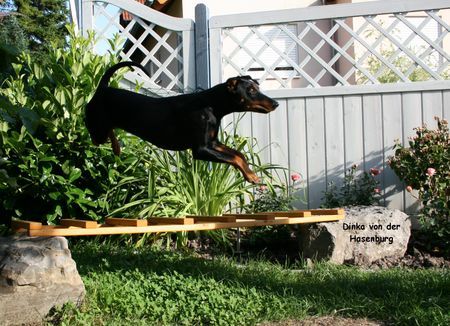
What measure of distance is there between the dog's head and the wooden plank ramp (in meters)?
1.45

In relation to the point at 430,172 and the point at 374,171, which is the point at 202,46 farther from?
the point at 430,172

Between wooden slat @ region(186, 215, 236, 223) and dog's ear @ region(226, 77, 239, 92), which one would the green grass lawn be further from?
dog's ear @ region(226, 77, 239, 92)

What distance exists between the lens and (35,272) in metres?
3.88

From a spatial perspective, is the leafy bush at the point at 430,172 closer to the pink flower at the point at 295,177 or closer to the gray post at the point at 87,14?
the pink flower at the point at 295,177

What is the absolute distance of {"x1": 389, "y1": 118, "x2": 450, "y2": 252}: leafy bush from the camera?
19.4ft

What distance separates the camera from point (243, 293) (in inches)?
172

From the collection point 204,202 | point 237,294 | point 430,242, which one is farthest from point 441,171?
point 237,294

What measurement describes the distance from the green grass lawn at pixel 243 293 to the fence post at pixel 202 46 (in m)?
2.62

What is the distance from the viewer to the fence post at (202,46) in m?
7.16

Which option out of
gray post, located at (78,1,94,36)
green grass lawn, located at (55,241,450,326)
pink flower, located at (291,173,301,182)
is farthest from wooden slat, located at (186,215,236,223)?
gray post, located at (78,1,94,36)

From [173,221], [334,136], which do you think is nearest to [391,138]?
[334,136]

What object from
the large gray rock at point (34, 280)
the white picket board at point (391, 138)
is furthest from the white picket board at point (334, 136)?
the large gray rock at point (34, 280)

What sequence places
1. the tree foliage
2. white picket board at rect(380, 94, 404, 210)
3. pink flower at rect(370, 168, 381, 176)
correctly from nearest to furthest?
pink flower at rect(370, 168, 381, 176), white picket board at rect(380, 94, 404, 210), the tree foliage

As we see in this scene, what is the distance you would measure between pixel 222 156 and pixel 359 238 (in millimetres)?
3186
